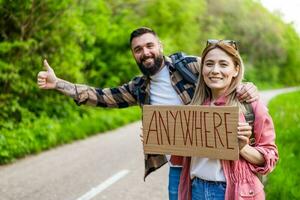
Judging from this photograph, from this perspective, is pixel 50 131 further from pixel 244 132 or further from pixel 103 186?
pixel 244 132

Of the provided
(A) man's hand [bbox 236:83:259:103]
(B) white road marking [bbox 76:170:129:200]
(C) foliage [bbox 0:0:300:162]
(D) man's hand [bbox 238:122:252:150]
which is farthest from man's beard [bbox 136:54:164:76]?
(B) white road marking [bbox 76:170:129:200]

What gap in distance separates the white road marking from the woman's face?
16.0ft

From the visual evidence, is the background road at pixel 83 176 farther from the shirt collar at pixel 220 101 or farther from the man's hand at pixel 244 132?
the man's hand at pixel 244 132

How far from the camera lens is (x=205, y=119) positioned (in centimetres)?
317

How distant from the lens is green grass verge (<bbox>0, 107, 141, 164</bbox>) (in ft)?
36.7

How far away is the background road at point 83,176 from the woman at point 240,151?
4484 millimetres

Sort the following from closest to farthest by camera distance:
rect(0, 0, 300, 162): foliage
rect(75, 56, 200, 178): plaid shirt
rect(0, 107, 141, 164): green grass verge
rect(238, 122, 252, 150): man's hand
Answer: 1. rect(238, 122, 252, 150): man's hand
2. rect(75, 56, 200, 178): plaid shirt
3. rect(0, 107, 141, 164): green grass verge
4. rect(0, 0, 300, 162): foliage

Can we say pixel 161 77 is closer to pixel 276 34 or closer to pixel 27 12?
pixel 27 12

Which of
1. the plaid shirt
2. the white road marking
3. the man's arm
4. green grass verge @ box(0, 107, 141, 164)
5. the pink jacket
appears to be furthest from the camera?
green grass verge @ box(0, 107, 141, 164)

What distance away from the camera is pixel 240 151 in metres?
3.08

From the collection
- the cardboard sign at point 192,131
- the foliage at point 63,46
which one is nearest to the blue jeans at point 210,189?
the cardboard sign at point 192,131

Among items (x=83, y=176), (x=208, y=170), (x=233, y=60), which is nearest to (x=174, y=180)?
(x=208, y=170)

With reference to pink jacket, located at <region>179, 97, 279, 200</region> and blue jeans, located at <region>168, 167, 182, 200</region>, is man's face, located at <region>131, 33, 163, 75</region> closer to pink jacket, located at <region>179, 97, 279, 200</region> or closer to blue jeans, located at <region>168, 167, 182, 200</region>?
blue jeans, located at <region>168, 167, 182, 200</region>

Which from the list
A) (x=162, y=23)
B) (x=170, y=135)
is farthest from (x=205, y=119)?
(x=162, y=23)
